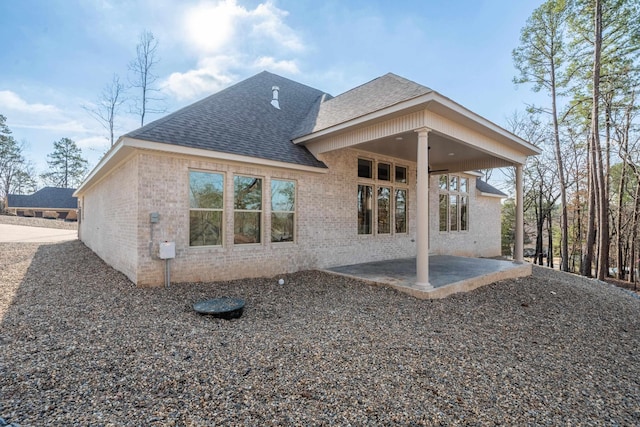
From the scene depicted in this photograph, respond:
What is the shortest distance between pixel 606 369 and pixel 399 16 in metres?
11.0

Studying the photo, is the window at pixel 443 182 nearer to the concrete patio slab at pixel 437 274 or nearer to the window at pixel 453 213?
the window at pixel 453 213

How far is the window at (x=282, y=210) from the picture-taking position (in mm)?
7758

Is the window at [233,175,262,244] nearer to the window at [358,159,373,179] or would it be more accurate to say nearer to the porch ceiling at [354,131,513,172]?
the porch ceiling at [354,131,513,172]

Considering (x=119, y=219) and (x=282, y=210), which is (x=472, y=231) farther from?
(x=119, y=219)

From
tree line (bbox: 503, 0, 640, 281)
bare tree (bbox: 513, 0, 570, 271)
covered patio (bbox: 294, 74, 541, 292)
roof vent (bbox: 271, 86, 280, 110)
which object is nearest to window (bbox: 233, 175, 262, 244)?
covered patio (bbox: 294, 74, 541, 292)

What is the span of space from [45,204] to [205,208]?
137 feet

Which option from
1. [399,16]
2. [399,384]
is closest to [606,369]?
[399,384]

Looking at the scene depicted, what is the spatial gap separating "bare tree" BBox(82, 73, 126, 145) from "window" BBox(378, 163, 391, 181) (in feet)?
69.2

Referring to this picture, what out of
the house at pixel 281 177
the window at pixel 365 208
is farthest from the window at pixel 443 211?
the window at pixel 365 208

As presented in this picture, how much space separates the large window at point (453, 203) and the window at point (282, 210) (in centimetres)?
738

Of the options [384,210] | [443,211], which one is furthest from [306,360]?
[443,211]

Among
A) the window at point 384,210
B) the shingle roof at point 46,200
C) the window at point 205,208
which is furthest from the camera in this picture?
the shingle roof at point 46,200

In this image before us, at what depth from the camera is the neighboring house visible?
1374 inches

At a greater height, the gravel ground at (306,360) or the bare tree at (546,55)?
the bare tree at (546,55)
